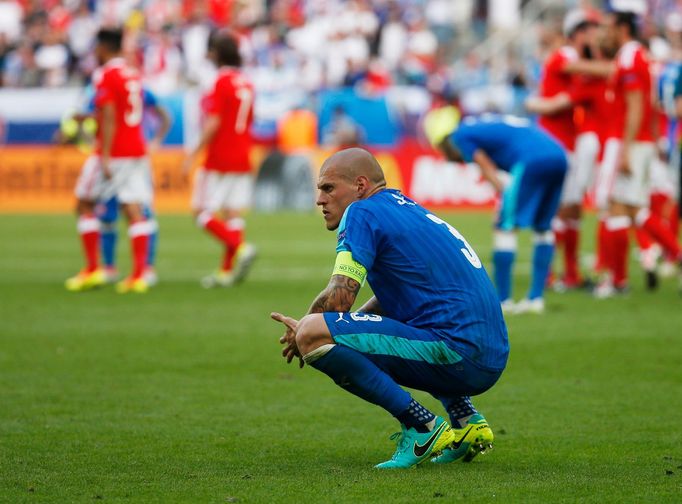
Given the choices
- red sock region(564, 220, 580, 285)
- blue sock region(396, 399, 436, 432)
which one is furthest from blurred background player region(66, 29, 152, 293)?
blue sock region(396, 399, 436, 432)

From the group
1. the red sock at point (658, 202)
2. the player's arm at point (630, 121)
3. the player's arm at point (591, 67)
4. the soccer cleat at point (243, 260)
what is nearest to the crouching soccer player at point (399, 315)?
the player's arm at point (630, 121)

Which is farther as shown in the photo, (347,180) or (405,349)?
(347,180)

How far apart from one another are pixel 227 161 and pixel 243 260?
1224 mm

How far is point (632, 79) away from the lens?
12.6 m

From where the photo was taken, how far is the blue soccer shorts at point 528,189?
38.2 feet

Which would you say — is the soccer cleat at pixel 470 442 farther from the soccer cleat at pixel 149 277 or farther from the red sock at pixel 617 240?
the soccer cleat at pixel 149 277

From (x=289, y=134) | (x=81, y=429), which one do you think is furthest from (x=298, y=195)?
(x=81, y=429)

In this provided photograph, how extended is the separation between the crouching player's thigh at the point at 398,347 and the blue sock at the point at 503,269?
5.95 m

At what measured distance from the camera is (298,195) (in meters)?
26.8

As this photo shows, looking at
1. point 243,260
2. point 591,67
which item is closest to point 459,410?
point 591,67

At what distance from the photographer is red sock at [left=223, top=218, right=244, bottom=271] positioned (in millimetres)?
14620

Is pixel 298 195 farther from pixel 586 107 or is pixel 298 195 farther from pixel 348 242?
pixel 348 242

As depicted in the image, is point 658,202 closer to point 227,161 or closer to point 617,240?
point 617,240

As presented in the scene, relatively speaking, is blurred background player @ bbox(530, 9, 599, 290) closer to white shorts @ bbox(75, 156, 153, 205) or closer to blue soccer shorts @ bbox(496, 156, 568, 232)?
blue soccer shorts @ bbox(496, 156, 568, 232)
